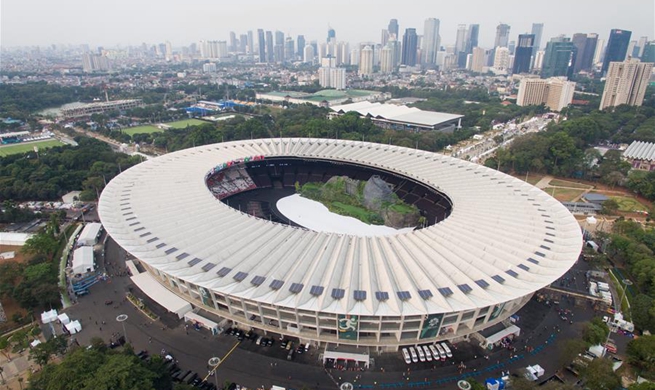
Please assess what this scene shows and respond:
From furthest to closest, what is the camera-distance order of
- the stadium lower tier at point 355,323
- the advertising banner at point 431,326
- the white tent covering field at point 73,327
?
the white tent covering field at point 73,327
the stadium lower tier at point 355,323
the advertising banner at point 431,326

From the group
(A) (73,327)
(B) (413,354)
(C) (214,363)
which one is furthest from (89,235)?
(B) (413,354)

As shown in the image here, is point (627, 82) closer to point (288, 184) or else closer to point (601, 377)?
point (288, 184)

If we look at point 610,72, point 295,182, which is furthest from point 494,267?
point 610,72

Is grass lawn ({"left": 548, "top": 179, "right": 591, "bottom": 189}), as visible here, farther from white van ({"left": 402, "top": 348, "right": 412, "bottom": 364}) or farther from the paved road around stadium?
white van ({"left": 402, "top": 348, "right": 412, "bottom": 364})

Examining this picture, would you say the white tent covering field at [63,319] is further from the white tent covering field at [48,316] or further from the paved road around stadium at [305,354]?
the paved road around stadium at [305,354]

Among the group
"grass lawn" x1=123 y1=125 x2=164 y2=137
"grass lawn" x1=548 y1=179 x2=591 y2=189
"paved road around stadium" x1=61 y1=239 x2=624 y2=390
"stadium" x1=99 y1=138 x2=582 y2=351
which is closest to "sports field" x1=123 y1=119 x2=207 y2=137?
"grass lawn" x1=123 y1=125 x2=164 y2=137

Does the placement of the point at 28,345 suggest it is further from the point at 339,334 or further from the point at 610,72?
the point at 610,72

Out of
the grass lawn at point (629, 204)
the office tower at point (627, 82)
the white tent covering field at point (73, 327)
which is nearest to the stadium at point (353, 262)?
the white tent covering field at point (73, 327)
